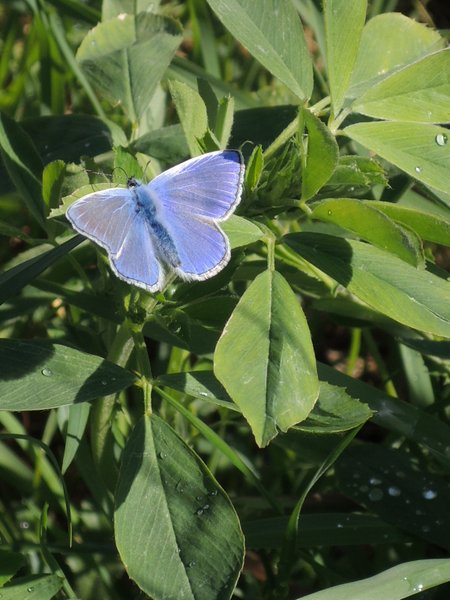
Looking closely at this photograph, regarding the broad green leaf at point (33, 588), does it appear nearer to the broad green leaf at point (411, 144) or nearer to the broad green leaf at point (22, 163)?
the broad green leaf at point (22, 163)

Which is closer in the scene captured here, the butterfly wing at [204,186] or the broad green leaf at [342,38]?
the butterfly wing at [204,186]

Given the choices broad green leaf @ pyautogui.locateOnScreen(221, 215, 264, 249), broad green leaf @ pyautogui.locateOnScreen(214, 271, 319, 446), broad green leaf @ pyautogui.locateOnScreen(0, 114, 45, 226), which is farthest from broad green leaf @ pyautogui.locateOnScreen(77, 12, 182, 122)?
broad green leaf @ pyautogui.locateOnScreen(214, 271, 319, 446)

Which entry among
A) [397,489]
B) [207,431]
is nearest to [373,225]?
[207,431]

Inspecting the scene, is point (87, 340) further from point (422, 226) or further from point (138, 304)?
point (422, 226)

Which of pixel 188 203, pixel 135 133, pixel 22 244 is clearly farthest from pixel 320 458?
pixel 22 244

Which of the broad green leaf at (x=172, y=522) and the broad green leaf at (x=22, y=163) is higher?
the broad green leaf at (x=22, y=163)

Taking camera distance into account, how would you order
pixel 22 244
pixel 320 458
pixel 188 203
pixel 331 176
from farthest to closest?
pixel 22 244 < pixel 320 458 < pixel 188 203 < pixel 331 176

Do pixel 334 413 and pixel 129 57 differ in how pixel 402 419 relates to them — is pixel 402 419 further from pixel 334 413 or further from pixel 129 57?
pixel 129 57

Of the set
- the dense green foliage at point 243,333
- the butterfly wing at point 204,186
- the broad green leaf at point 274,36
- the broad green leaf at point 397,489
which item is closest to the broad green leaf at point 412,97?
the dense green foliage at point 243,333
